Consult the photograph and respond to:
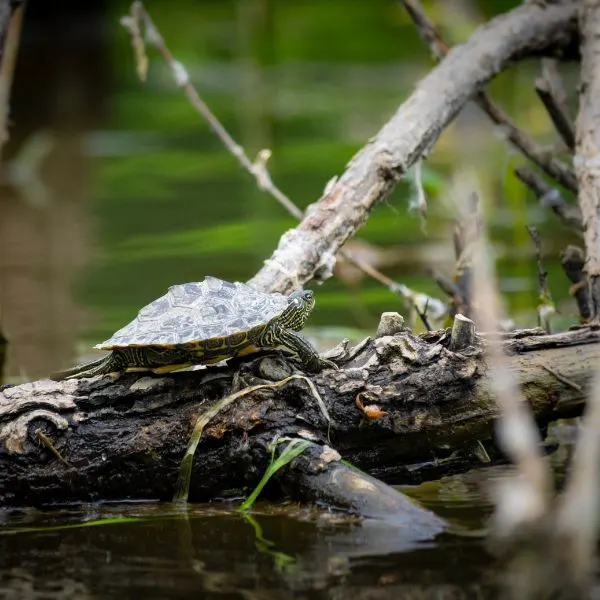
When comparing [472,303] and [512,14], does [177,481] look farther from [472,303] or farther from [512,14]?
[512,14]

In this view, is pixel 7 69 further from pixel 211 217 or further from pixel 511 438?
pixel 511 438

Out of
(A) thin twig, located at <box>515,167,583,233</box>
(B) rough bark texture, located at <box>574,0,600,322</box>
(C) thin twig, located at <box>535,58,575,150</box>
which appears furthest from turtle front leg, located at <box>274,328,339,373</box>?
(C) thin twig, located at <box>535,58,575,150</box>

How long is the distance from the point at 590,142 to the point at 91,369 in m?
1.89

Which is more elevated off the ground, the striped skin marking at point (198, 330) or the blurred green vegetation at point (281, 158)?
the blurred green vegetation at point (281, 158)

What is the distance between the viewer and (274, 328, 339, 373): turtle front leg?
3.09 metres

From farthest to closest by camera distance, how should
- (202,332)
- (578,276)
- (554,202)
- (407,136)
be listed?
(554,202), (407,136), (578,276), (202,332)

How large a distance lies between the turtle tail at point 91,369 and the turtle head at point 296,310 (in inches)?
17.7

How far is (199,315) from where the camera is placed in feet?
10.0

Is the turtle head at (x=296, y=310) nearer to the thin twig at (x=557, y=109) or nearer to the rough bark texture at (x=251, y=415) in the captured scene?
the rough bark texture at (x=251, y=415)

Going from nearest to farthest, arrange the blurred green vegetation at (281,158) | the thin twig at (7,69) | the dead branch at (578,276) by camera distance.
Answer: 1. the dead branch at (578,276)
2. the thin twig at (7,69)
3. the blurred green vegetation at (281,158)

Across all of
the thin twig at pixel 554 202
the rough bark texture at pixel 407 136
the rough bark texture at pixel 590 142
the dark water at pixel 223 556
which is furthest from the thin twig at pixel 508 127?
the dark water at pixel 223 556

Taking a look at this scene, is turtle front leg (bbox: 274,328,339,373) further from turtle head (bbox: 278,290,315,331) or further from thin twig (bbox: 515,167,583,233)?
thin twig (bbox: 515,167,583,233)

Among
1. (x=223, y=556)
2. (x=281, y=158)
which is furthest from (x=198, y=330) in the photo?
(x=281, y=158)

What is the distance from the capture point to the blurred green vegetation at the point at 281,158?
5973 millimetres
